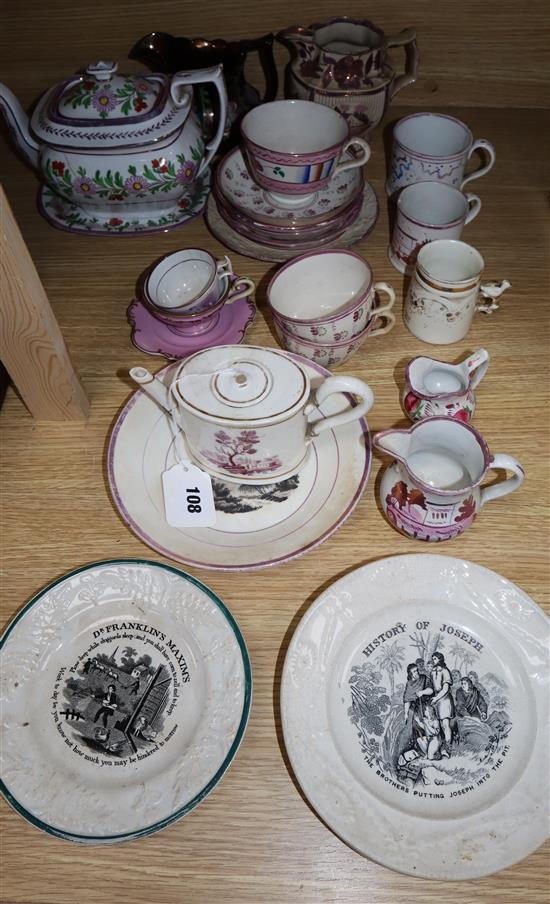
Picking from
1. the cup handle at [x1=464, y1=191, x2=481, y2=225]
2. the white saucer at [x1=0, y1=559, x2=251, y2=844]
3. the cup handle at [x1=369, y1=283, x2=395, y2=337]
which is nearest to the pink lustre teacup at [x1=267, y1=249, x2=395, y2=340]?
the cup handle at [x1=369, y1=283, x2=395, y2=337]

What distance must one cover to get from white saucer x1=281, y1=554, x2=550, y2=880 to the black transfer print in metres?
Answer: 0.11

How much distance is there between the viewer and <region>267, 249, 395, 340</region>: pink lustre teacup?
823 millimetres

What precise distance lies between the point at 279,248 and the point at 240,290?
12 centimetres

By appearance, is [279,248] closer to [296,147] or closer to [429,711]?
[296,147]

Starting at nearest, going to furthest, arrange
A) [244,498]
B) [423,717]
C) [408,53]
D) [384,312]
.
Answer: [423,717] < [244,498] < [384,312] < [408,53]

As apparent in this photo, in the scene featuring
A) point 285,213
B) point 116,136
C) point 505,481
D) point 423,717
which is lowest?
point 423,717

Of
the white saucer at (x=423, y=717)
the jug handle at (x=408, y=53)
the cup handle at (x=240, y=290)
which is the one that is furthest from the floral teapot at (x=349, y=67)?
the white saucer at (x=423, y=717)

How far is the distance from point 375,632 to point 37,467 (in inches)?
17.0

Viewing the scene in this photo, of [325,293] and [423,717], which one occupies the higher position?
[325,293]

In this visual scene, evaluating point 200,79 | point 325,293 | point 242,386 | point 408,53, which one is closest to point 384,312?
point 325,293

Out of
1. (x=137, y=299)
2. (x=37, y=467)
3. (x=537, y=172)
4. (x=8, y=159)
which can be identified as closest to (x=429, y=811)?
(x=37, y=467)

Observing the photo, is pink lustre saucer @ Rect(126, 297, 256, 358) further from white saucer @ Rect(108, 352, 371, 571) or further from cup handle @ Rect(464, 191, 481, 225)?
cup handle @ Rect(464, 191, 481, 225)

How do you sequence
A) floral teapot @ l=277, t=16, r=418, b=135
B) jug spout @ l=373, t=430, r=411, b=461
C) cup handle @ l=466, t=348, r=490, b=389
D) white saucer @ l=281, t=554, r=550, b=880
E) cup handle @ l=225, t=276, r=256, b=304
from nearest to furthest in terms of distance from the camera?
white saucer @ l=281, t=554, r=550, b=880 → jug spout @ l=373, t=430, r=411, b=461 → cup handle @ l=466, t=348, r=490, b=389 → cup handle @ l=225, t=276, r=256, b=304 → floral teapot @ l=277, t=16, r=418, b=135

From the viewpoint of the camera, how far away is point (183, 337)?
0.89m
